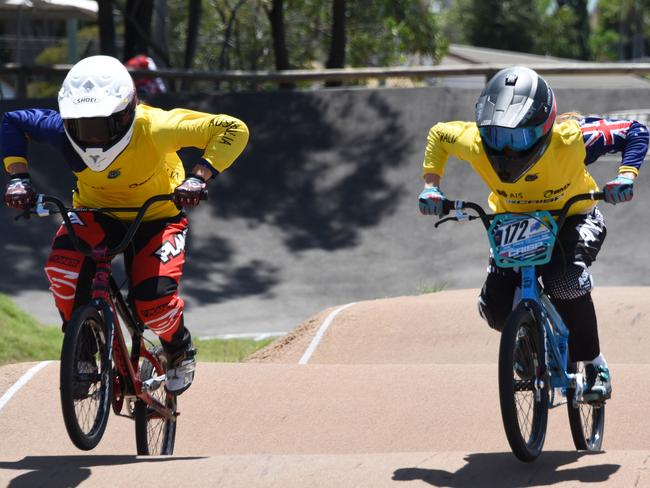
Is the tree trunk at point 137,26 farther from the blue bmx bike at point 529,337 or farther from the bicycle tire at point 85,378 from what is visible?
the blue bmx bike at point 529,337

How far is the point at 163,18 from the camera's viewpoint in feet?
67.9

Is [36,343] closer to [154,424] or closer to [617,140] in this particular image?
[154,424]

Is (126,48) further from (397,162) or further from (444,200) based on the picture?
(444,200)

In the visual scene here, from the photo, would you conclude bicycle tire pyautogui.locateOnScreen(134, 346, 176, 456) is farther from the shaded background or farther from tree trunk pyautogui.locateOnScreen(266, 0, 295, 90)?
tree trunk pyautogui.locateOnScreen(266, 0, 295, 90)

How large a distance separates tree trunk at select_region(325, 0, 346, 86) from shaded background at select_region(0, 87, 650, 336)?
432 cm

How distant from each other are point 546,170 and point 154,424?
261 cm

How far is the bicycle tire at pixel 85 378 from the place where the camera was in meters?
4.90

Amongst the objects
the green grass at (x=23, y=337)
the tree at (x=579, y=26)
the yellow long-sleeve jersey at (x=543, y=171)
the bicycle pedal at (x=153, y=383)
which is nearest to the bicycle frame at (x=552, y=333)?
the yellow long-sleeve jersey at (x=543, y=171)

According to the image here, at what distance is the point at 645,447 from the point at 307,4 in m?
25.6

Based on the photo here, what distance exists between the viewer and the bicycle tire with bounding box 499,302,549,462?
477cm

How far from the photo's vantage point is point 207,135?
5.67 m

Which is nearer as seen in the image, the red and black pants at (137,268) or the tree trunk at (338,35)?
the red and black pants at (137,268)

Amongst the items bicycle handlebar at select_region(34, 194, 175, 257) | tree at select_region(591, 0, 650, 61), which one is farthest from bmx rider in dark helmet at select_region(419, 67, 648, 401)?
tree at select_region(591, 0, 650, 61)

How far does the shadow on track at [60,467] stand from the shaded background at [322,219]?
657cm
